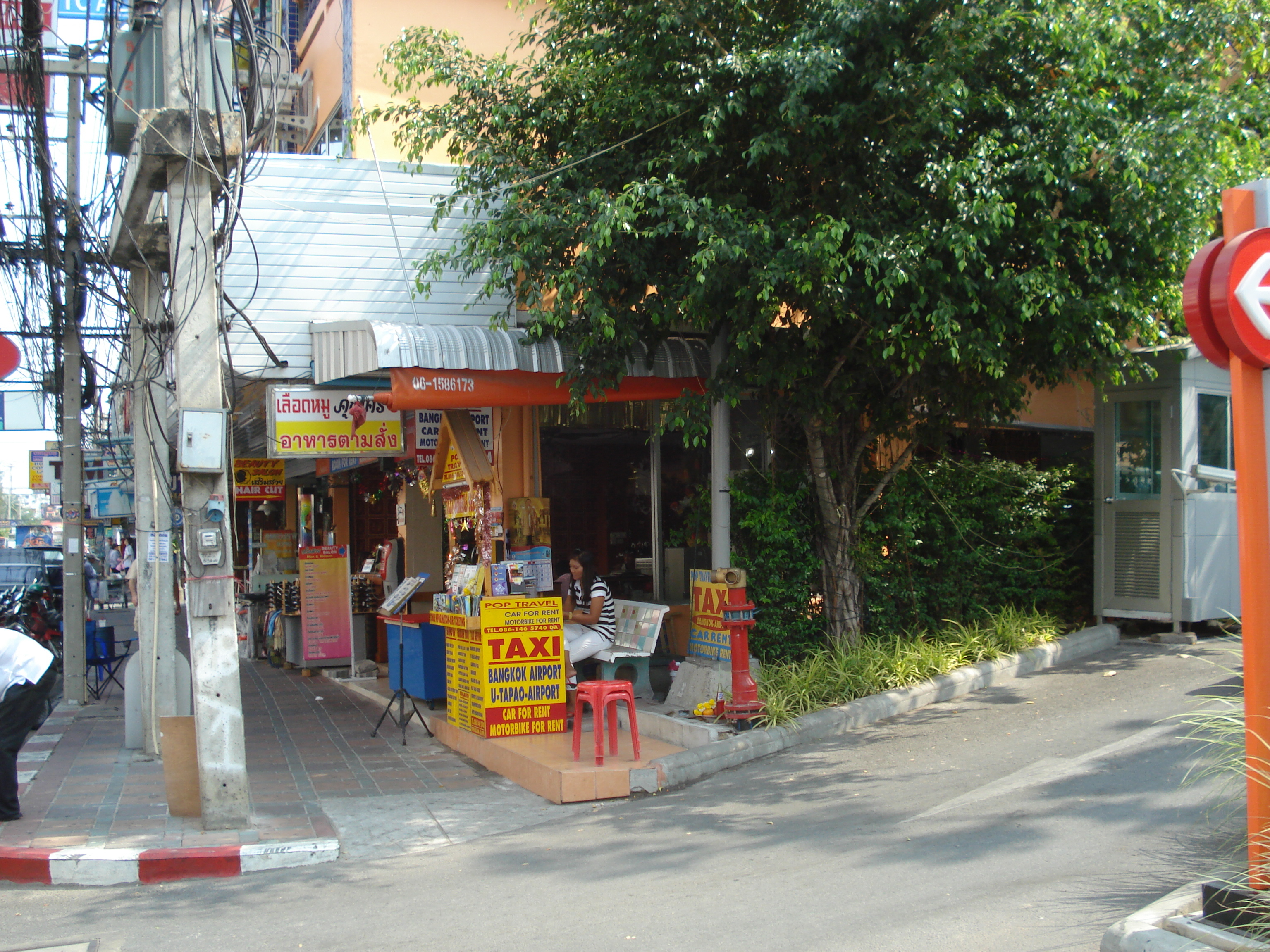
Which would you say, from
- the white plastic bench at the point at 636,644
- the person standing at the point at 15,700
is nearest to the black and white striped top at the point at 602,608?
the white plastic bench at the point at 636,644

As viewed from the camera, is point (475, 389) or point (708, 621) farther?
point (708, 621)

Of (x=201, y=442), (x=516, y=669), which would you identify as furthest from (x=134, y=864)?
(x=516, y=669)

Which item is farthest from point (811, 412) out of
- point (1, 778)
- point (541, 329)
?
point (1, 778)

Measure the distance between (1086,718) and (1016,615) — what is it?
113 inches

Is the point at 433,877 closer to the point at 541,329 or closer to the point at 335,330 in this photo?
the point at 541,329

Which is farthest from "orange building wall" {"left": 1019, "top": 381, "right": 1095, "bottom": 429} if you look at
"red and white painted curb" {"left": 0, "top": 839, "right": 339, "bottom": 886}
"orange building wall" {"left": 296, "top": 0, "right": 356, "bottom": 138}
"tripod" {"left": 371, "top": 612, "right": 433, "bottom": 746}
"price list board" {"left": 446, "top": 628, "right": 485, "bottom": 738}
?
"red and white painted curb" {"left": 0, "top": 839, "right": 339, "bottom": 886}

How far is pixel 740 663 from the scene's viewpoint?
29.3 feet

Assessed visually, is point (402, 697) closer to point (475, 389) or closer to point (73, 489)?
point (475, 389)

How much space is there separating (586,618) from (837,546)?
256cm

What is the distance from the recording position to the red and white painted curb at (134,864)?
639 cm

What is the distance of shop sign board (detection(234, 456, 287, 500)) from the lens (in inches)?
691

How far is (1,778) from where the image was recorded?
23.9 feet

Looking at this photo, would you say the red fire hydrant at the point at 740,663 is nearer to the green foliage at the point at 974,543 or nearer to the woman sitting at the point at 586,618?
the woman sitting at the point at 586,618

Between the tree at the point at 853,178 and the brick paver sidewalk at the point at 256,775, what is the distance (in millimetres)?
3767
